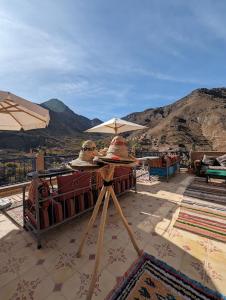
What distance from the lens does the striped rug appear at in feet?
8.95

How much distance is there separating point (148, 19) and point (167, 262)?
6771mm

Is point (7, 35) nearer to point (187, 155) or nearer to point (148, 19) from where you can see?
point (148, 19)

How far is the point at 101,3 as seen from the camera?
4.57m

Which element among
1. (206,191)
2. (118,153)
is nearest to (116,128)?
(206,191)

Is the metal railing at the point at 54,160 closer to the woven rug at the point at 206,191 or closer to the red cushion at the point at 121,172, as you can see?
the red cushion at the point at 121,172

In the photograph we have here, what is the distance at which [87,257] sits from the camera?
216 centimetres

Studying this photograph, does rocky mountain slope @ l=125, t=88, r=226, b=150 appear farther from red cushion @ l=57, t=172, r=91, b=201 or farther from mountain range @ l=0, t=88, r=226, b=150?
red cushion @ l=57, t=172, r=91, b=201

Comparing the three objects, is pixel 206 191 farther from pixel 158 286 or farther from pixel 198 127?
pixel 198 127

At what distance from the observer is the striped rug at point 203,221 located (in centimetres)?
273

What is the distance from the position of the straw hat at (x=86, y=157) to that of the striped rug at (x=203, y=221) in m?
2.47

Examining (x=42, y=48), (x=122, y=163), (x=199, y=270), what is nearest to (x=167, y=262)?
(x=199, y=270)

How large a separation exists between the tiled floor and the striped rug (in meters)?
0.18

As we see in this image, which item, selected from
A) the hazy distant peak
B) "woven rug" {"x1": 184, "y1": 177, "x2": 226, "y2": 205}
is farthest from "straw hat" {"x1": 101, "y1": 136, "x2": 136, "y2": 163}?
the hazy distant peak

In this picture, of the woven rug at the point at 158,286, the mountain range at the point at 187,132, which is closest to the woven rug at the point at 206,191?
the woven rug at the point at 158,286
